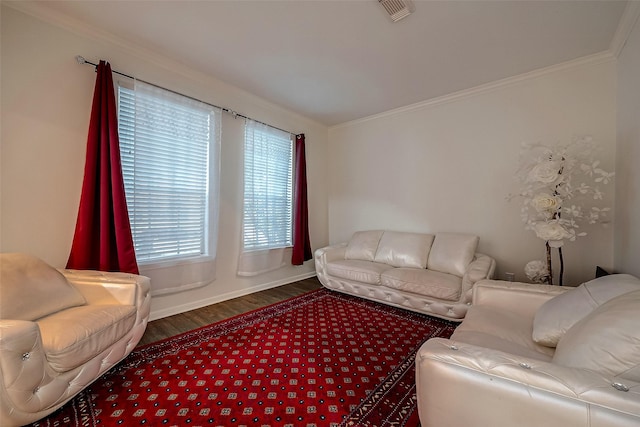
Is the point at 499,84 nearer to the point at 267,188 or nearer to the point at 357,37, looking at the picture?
the point at 357,37

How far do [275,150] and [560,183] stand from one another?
3176mm

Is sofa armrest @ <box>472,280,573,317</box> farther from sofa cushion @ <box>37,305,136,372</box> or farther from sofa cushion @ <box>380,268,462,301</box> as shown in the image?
sofa cushion @ <box>37,305,136,372</box>

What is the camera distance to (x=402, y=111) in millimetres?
3701

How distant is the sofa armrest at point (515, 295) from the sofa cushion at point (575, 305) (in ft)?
1.02

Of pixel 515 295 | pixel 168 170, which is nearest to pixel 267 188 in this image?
pixel 168 170

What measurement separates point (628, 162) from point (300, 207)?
3.40 metres

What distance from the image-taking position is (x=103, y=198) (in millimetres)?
2098

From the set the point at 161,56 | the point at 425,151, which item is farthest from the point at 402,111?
the point at 161,56

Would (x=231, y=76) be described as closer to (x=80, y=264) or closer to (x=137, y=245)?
(x=137, y=245)

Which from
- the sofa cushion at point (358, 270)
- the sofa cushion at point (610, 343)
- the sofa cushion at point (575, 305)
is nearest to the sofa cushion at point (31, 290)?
the sofa cushion at point (358, 270)

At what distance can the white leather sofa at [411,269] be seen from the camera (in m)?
2.46

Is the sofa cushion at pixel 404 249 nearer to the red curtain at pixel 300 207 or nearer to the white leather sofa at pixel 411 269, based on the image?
the white leather sofa at pixel 411 269

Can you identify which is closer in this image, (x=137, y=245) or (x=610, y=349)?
(x=610, y=349)

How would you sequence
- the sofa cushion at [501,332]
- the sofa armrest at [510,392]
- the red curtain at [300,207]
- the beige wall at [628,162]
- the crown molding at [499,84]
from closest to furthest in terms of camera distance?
the sofa armrest at [510,392] < the sofa cushion at [501,332] < the beige wall at [628,162] < the crown molding at [499,84] < the red curtain at [300,207]
